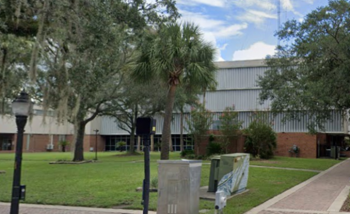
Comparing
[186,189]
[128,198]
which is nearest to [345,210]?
[186,189]

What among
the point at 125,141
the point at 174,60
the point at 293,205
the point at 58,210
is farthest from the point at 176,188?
the point at 125,141

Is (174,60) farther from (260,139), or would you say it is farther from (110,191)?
(260,139)

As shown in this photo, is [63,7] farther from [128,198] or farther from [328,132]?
[328,132]

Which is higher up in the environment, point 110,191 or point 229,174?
point 229,174

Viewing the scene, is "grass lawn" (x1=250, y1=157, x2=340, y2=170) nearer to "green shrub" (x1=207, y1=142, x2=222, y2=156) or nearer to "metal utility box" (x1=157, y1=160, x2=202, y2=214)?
"green shrub" (x1=207, y1=142, x2=222, y2=156)

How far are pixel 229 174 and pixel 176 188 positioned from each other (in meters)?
3.17

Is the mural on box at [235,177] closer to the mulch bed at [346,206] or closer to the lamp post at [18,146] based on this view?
the mulch bed at [346,206]

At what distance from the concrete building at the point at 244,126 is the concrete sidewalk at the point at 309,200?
16.4 metres

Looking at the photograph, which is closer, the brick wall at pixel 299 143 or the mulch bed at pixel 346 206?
the mulch bed at pixel 346 206

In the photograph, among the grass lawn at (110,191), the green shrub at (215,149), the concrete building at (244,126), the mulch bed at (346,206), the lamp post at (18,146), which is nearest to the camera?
the lamp post at (18,146)

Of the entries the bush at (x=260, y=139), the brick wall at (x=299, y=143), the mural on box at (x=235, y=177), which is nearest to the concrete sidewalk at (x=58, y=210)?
the mural on box at (x=235, y=177)

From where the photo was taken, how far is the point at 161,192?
8484 millimetres

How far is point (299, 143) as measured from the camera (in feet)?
123

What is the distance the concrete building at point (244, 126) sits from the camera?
37.6 m
